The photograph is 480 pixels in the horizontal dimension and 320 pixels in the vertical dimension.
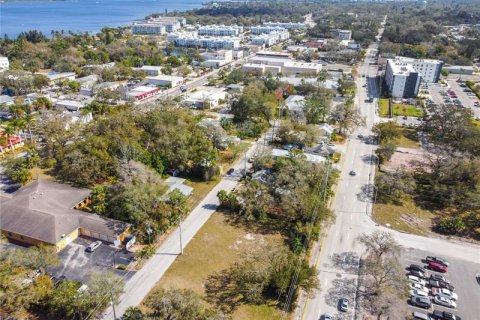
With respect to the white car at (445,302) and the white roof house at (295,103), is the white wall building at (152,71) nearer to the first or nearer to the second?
the white roof house at (295,103)

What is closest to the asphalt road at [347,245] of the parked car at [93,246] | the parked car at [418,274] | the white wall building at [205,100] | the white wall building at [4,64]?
the parked car at [418,274]

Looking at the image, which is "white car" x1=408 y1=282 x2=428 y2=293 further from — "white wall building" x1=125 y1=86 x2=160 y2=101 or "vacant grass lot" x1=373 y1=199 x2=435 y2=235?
"white wall building" x1=125 y1=86 x2=160 y2=101

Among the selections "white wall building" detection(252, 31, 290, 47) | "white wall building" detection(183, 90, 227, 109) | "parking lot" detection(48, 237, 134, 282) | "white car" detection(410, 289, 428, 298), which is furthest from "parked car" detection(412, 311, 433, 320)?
"white wall building" detection(252, 31, 290, 47)

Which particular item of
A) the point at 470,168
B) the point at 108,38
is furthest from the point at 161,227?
the point at 108,38

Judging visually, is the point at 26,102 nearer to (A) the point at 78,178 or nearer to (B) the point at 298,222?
(A) the point at 78,178

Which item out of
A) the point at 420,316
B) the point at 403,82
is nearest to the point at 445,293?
the point at 420,316

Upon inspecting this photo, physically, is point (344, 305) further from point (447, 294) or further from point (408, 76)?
point (408, 76)
